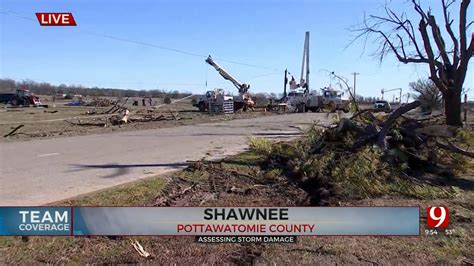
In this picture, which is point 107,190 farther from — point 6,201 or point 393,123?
point 393,123

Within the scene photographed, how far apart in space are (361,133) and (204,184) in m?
3.97

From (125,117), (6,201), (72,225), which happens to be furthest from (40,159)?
(125,117)

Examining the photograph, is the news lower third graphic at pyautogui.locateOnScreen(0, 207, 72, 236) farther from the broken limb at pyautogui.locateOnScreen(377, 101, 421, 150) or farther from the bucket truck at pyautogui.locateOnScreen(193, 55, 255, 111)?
the bucket truck at pyautogui.locateOnScreen(193, 55, 255, 111)

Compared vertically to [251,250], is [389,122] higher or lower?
higher

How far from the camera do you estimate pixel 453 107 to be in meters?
12.9

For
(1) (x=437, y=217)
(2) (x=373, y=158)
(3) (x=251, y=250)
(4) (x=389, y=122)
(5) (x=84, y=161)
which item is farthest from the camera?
(5) (x=84, y=161)

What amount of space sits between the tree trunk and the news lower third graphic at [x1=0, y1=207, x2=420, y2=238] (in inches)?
367

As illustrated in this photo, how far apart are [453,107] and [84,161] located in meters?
10.4

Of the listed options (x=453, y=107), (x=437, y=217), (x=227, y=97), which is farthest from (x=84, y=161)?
(x=227, y=97)

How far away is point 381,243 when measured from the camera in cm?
491

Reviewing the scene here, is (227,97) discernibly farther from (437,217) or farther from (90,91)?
(90,91)

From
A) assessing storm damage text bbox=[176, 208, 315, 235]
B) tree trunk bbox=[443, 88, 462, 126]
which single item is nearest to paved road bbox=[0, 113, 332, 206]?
assessing storm damage text bbox=[176, 208, 315, 235]

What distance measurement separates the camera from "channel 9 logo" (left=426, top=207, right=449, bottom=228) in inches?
220

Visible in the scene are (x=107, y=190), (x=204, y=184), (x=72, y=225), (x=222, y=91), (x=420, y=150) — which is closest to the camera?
(x=72, y=225)
